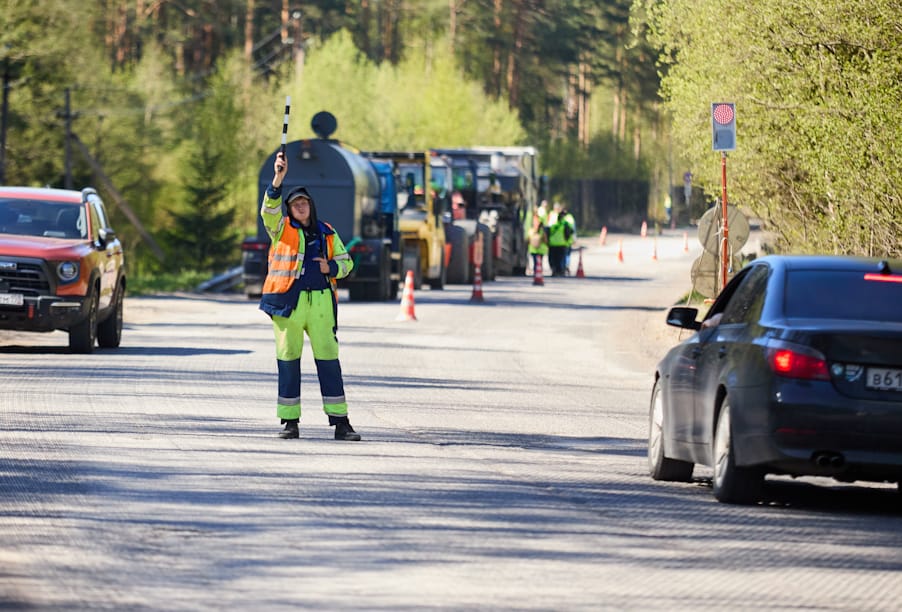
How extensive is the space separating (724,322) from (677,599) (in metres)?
4.02

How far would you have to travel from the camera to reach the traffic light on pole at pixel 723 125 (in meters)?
24.8

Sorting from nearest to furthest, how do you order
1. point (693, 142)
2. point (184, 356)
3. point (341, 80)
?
point (184, 356) < point (693, 142) < point (341, 80)

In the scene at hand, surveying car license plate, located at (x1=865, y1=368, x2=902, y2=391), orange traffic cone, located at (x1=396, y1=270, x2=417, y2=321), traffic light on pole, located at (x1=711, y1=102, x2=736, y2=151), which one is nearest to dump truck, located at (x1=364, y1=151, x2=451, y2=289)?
orange traffic cone, located at (x1=396, y1=270, x2=417, y2=321)

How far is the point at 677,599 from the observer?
7.99 m

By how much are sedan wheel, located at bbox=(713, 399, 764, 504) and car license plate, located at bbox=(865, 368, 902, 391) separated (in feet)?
2.65

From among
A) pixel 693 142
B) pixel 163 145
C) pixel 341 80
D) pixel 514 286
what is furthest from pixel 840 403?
pixel 341 80

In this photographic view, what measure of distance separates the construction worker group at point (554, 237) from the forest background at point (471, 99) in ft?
14.6

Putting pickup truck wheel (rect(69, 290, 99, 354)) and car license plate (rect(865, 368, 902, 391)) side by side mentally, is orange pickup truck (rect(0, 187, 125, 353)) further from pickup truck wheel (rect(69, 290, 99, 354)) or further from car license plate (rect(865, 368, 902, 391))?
car license plate (rect(865, 368, 902, 391))

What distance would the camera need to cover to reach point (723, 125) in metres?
24.9

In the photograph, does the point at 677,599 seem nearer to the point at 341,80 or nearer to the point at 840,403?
the point at 840,403

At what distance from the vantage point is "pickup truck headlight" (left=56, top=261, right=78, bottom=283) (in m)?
21.9

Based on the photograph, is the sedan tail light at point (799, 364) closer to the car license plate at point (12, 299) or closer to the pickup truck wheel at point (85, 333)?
the car license plate at point (12, 299)

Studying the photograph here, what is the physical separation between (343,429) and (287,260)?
4.06 feet

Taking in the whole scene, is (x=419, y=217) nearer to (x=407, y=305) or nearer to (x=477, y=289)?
(x=477, y=289)
